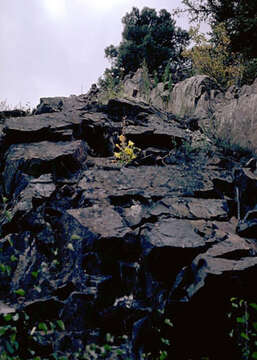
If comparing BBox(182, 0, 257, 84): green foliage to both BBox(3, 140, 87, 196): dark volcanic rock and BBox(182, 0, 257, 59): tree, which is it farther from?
BBox(3, 140, 87, 196): dark volcanic rock

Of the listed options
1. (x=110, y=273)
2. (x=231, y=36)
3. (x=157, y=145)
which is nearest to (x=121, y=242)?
(x=110, y=273)

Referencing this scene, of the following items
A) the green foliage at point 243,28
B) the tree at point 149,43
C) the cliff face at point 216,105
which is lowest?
the cliff face at point 216,105

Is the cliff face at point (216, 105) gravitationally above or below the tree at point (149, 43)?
below

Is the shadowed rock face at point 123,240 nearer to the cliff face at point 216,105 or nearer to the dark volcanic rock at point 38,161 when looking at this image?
the dark volcanic rock at point 38,161

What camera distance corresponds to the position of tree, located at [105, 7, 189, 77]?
24344 millimetres

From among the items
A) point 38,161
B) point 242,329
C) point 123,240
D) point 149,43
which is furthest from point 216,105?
point 149,43

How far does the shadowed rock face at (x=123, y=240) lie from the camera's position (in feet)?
9.43

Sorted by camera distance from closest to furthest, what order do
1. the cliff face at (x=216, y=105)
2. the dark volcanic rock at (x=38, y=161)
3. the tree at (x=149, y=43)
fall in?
the dark volcanic rock at (x=38, y=161) < the cliff face at (x=216, y=105) < the tree at (x=149, y=43)

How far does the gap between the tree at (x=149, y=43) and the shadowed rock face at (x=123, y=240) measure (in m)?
20.0

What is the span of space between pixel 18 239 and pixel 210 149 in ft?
13.6

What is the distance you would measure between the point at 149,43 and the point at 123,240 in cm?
2349

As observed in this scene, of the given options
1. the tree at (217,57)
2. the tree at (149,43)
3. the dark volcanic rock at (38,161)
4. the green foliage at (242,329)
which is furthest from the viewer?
the tree at (149,43)

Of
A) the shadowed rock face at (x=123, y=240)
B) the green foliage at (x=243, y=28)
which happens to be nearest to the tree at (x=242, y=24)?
the green foliage at (x=243, y=28)

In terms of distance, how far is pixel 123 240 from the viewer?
361 centimetres
